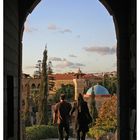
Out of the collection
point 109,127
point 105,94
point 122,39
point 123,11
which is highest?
point 123,11

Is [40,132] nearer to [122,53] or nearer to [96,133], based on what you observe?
[96,133]

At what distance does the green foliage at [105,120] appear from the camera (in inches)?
456

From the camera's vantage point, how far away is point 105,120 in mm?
12117

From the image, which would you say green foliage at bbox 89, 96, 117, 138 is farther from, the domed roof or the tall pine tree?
the tall pine tree

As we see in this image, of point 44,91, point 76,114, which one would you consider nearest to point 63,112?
point 76,114

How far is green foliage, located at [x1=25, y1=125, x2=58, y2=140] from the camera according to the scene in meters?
11.4

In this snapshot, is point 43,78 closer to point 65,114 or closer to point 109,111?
point 109,111

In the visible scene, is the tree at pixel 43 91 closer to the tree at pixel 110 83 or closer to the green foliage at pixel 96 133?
the tree at pixel 110 83

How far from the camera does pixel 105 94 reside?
12.2m

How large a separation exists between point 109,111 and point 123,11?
6.29 meters

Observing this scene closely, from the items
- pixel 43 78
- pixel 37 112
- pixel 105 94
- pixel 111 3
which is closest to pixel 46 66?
pixel 43 78

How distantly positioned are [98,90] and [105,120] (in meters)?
0.89

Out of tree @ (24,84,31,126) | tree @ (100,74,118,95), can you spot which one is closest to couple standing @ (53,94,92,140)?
tree @ (100,74,118,95)

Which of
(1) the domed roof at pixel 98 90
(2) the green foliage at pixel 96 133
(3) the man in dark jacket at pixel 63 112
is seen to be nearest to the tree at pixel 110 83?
(1) the domed roof at pixel 98 90
